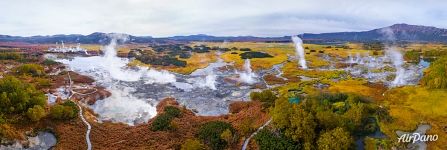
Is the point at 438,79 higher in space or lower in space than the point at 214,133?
higher

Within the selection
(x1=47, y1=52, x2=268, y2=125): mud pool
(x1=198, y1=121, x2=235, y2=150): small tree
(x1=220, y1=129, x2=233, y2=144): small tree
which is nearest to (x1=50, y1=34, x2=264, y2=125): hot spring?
(x1=47, y1=52, x2=268, y2=125): mud pool

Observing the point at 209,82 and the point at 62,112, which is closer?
the point at 62,112

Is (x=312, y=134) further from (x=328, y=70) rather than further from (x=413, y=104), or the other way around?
(x=328, y=70)

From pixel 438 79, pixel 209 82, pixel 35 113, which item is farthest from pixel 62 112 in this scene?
pixel 438 79

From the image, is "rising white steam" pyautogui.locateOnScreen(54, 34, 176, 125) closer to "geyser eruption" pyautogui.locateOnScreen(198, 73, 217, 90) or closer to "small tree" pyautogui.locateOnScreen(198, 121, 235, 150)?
"geyser eruption" pyautogui.locateOnScreen(198, 73, 217, 90)

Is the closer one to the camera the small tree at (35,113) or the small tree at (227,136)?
the small tree at (35,113)

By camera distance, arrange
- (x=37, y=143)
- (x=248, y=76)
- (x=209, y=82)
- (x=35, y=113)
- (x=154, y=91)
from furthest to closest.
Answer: (x=248, y=76) → (x=209, y=82) → (x=154, y=91) → (x=35, y=113) → (x=37, y=143)

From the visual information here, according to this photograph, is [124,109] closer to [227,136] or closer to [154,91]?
[154,91]

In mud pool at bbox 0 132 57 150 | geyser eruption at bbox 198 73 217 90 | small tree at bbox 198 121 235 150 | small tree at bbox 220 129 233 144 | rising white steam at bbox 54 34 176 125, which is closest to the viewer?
mud pool at bbox 0 132 57 150

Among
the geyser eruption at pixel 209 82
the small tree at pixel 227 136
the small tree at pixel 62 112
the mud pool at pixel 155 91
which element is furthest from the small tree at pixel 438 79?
the small tree at pixel 62 112

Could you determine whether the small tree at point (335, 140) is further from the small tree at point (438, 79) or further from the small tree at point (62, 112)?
the small tree at point (438, 79)

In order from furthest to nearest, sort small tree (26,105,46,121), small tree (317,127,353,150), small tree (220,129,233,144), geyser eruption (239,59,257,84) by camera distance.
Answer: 1. geyser eruption (239,59,257,84)
2. small tree (220,129,233,144)
3. small tree (26,105,46,121)
4. small tree (317,127,353,150)

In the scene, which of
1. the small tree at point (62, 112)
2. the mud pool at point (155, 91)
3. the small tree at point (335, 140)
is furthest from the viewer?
the mud pool at point (155, 91)
